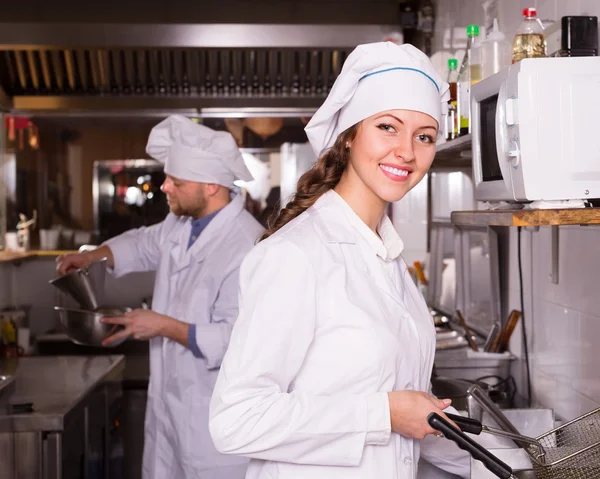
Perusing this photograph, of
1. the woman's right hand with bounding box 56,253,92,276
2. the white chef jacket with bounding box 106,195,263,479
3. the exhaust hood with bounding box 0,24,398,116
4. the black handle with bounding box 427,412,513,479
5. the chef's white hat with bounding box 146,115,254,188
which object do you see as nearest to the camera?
the black handle with bounding box 427,412,513,479

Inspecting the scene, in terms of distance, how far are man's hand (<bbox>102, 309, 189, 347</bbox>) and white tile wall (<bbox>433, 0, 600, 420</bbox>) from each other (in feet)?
3.72

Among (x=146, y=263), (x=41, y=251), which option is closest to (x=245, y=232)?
(x=146, y=263)

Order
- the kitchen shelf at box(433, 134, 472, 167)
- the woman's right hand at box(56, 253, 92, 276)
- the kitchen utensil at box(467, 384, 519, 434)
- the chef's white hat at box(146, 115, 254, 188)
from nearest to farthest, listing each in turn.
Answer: the kitchen utensil at box(467, 384, 519, 434)
the kitchen shelf at box(433, 134, 472, 167)
the chef's white hat at box(146, 115, 254, 188)
the woman's right hand at box(56, 253, 92, 276)

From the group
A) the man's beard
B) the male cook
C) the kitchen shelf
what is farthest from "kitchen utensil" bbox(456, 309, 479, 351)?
the man's beard

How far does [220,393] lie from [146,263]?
6.99 feet

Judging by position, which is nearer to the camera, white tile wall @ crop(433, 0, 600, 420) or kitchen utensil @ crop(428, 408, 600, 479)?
kitchen utensil @ crop(428, 408, 600, 479)

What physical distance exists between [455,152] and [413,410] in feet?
4.09

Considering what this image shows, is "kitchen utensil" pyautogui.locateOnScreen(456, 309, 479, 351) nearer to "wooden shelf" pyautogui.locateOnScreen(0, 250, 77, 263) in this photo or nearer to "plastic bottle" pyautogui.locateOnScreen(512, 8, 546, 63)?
"plastic bottle" pyautogui.locateOnScreen(512, 8, 546, 63)

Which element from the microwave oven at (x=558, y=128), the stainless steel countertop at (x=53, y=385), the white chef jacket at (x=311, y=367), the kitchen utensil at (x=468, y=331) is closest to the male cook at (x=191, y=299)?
the stainless steel countertop at (x=53, y=385)

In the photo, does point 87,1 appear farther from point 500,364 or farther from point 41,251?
point 500,364

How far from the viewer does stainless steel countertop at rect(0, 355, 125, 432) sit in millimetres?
2445

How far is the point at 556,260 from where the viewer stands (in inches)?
87.4

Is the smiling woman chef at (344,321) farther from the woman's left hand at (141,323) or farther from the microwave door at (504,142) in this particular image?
the woman's left hand at (141,323)

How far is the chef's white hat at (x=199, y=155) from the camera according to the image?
115 inches
